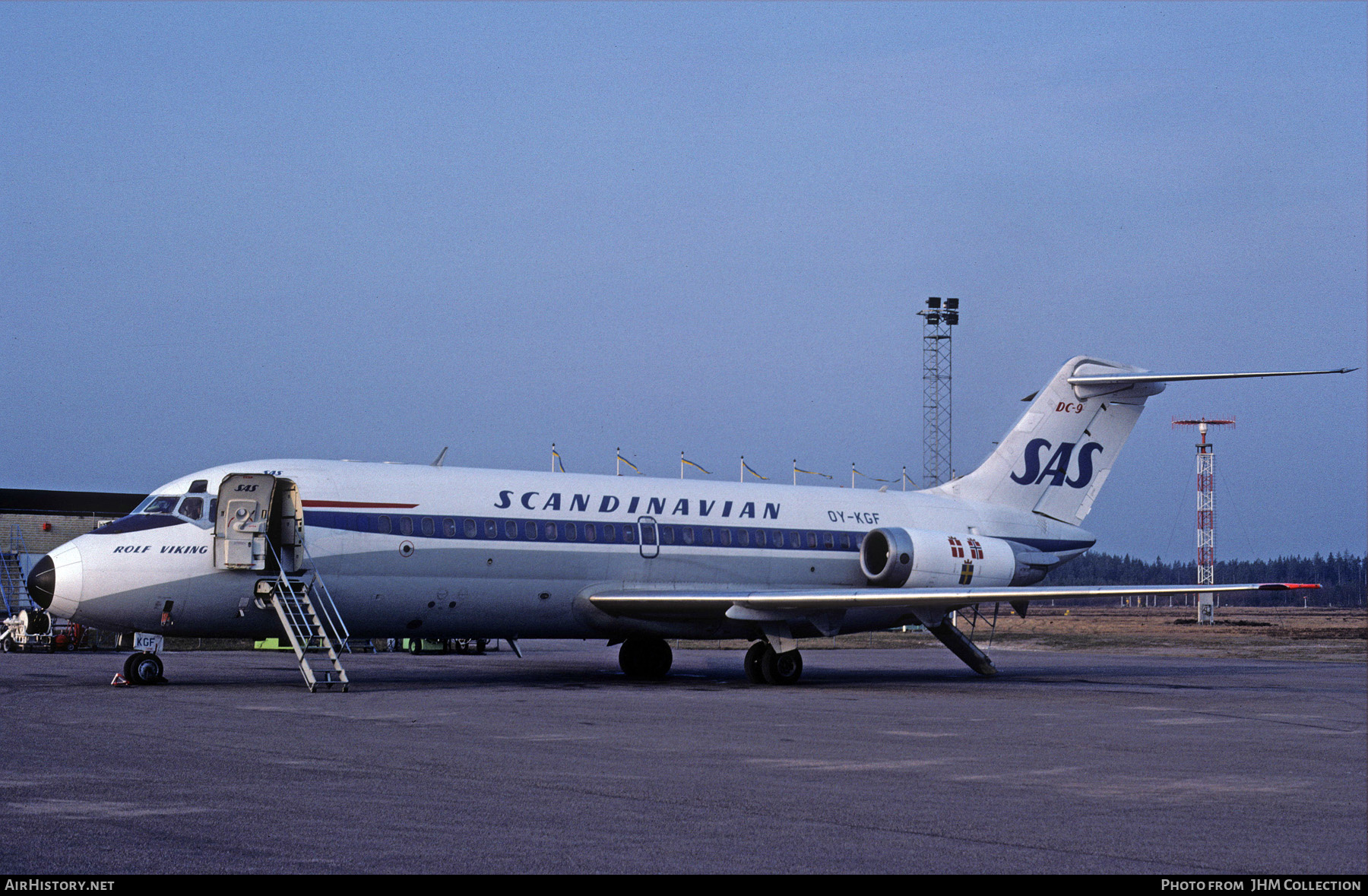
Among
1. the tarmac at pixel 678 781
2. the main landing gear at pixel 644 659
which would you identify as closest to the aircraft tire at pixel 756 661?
the main landing gear at pixel 644 659

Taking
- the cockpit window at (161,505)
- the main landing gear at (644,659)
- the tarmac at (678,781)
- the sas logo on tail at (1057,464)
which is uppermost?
the sas logo on tail at (1057,464)

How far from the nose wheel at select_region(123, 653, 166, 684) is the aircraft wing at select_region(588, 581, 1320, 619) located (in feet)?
23.9

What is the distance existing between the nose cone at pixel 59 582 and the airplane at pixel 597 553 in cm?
3

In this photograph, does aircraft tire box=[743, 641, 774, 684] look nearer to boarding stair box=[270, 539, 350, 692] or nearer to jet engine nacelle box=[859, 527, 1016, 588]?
jet engine nacelle box=[859, 527, 1016, 588]

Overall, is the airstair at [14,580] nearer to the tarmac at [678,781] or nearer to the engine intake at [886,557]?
the tarmac at [678,781]

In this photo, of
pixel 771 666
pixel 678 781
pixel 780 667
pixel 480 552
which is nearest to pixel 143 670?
pixel 480 552

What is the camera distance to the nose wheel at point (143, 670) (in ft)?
71.3

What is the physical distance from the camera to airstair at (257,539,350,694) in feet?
70.3

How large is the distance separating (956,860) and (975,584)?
20.6m

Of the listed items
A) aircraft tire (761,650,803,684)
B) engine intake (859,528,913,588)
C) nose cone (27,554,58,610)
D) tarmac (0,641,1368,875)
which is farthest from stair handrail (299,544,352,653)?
engine intake (859,528,913,588)

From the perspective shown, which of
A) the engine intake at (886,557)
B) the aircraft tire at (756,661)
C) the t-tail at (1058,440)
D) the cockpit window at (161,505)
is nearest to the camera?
the cockpit window at (161,505)
